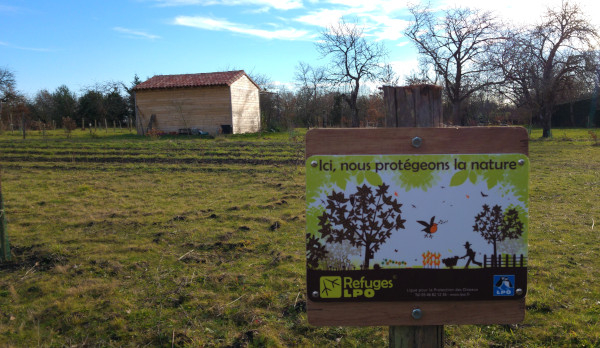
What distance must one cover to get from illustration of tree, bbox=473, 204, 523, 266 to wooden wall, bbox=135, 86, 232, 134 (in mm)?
29738

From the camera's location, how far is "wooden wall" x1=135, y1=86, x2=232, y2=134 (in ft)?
101

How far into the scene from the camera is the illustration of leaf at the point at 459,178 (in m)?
1.80

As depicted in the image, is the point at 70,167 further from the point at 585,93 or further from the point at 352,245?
the point at 585,93

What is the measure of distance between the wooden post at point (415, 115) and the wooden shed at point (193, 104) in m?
29.3

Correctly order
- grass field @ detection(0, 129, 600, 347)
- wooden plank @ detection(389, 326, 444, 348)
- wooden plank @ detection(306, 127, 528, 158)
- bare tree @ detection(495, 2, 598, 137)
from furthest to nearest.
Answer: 1. bare tree @ detection(495, 2, 598, 137)
2. grass field @ detection(0, 129, 600, 347)
3. wooden plank @ detection(389, 326, 444, 348)
4. wooden plank @ detection(306, 127, 528, 158)

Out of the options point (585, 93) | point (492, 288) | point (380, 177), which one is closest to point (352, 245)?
point (380, 177)

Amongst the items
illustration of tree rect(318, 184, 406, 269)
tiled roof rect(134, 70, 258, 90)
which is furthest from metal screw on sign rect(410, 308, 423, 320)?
tiled roof rect(134, 70, 258, 90)

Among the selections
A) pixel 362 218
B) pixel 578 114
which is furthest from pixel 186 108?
pixel 578 114

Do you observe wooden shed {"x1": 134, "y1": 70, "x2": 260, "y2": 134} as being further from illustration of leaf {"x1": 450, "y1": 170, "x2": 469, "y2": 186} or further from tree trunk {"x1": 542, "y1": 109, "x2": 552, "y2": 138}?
illustration of leaf {"x1": 450, "y1": 170, "x2": 469, "y2": 186}

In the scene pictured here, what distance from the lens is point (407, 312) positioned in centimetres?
184

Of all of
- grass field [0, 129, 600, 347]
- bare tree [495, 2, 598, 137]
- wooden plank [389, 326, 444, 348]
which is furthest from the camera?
bare tree [495, 2, 598, 137]

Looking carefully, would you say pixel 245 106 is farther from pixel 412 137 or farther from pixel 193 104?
pixel 412 137

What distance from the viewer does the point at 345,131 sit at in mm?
1804

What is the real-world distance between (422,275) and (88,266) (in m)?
4.56
